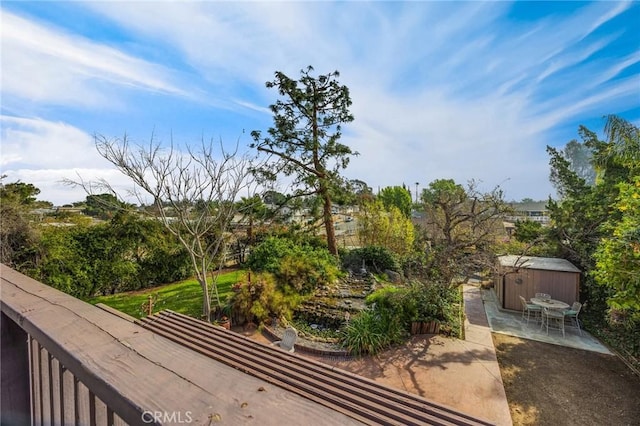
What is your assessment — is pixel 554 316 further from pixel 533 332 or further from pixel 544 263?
pixel 544 263

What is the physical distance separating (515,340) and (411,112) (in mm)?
7729

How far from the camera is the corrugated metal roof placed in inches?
58.3

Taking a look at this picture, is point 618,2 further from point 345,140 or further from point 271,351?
point 271,351

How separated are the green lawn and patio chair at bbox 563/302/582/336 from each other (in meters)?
10.3

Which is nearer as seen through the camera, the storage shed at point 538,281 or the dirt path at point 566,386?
the dirt path at point 566,386

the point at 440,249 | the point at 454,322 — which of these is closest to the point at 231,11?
the point at 440,249

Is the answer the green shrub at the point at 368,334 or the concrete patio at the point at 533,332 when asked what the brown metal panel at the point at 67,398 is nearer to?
the green shrub at the point at 368,334

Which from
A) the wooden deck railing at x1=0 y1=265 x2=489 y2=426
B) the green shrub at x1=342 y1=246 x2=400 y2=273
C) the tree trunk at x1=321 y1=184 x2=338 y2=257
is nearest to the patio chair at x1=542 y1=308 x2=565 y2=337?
the green shrub at x1=342 y1=246 x2=400 y2=273

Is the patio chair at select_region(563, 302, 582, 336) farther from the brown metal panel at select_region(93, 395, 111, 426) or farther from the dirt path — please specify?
the brown metal panel at select_region(93, 395, 111, 426)

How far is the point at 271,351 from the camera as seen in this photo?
6.32ft

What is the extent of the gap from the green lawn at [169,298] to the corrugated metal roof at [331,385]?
6509mm

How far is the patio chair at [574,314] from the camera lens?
24.7ft

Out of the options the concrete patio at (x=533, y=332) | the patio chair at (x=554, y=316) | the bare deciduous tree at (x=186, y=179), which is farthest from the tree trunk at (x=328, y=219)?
the patio chair at (x=554, y=316)

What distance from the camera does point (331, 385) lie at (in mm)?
1622
